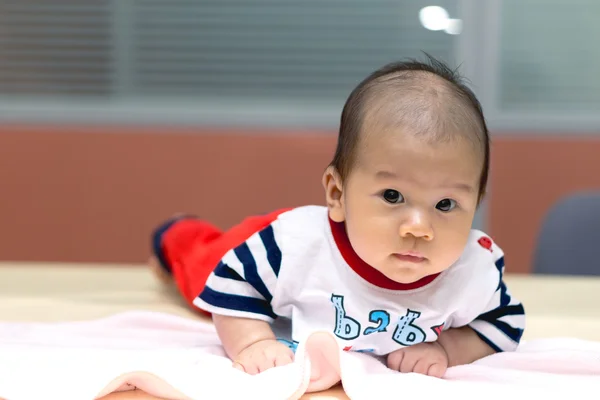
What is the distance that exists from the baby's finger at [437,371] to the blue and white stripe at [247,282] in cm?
21

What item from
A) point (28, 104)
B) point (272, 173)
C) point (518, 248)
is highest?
point (28, 104)

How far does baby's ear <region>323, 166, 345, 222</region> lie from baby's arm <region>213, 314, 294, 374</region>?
17 cm

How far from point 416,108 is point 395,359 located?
321 millimetres

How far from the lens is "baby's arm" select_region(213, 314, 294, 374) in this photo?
0.89 meters

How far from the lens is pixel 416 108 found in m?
0.85

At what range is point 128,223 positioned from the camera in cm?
240

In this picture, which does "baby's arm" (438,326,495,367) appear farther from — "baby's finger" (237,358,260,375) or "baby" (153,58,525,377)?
"baby's finger" (237,358,260,375)

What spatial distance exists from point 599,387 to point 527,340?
0.27 meters

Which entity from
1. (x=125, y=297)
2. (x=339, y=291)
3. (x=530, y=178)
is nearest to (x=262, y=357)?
(x=339, y=291)

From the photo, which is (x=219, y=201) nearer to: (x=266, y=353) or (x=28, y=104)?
(x=28, y=104)

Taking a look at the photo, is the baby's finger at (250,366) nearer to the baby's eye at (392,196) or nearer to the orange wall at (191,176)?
the baby's eye at (392,196)

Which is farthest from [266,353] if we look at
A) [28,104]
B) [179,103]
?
[28,104]

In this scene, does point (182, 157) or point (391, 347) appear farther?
point (182, 157)

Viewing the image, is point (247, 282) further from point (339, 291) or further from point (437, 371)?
point (437, 371)
